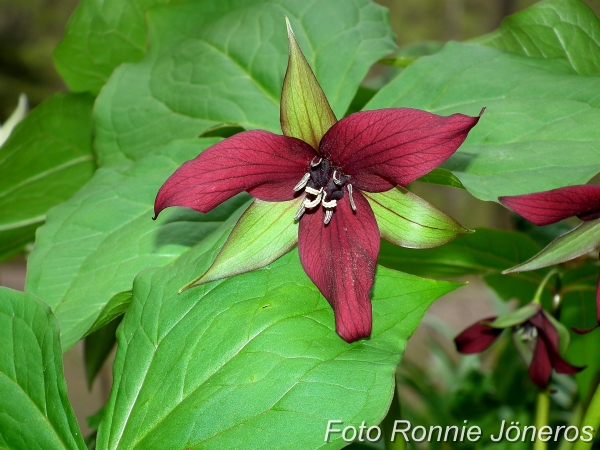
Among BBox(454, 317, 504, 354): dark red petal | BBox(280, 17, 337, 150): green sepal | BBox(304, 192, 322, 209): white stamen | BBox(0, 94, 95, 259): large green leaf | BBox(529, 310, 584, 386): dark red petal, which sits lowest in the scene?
BBox(454, 317, 504, 354): dark red petal

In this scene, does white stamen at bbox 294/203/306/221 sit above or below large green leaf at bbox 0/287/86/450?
Answer: above

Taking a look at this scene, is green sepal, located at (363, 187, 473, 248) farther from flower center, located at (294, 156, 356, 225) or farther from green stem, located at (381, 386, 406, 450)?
green stem, located at (381, 386, 406, 450)

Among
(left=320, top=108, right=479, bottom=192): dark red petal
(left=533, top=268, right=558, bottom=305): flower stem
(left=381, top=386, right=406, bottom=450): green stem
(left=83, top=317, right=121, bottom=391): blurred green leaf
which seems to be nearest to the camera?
(left=320, top=108, right=479, bottom=192): dark red petal

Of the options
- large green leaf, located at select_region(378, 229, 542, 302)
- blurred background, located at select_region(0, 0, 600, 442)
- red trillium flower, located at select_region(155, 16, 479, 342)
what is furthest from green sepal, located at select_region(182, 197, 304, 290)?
blurred background, located at select_region(0, 0, 600, 442)

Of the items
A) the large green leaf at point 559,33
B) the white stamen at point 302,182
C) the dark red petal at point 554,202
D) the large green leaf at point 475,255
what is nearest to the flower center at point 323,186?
the white stamen at point 302,182

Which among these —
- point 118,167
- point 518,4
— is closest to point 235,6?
point 118,167

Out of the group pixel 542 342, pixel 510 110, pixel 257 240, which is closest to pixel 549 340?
pixel 542 342
